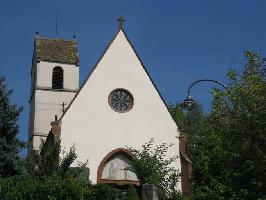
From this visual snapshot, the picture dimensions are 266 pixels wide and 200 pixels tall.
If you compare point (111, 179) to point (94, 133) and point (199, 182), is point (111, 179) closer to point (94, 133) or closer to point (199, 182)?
point (94, 133)

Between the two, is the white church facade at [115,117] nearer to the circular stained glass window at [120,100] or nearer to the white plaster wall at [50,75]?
the circular stained glass window at [120,100]

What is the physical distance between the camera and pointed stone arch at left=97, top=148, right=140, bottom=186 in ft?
105

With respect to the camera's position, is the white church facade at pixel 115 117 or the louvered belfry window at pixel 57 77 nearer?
the white church facade at pixel 115 117

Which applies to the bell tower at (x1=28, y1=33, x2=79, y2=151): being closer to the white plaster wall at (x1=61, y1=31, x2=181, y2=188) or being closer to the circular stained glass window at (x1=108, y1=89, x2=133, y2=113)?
the white plaster wall at (x1=61, y1=31, x2=181, y2=188)

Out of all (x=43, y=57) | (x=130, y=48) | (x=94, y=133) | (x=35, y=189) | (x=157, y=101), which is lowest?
(x=35, y=189)

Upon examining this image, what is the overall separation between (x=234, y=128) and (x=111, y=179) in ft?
47.8

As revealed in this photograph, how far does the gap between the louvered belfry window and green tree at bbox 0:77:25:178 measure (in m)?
18.7

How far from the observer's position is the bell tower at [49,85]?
44812 mm

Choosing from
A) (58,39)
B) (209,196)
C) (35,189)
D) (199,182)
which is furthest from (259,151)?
(58,39)

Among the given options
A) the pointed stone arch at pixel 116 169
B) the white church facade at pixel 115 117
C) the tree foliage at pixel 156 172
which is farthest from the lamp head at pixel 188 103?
the white church facade at pixel 115 117

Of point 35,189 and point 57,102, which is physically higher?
point 57,102

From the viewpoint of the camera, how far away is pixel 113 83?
34094 millimetres

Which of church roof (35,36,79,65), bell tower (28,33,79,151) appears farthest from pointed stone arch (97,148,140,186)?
church roof (35,36,79,65)

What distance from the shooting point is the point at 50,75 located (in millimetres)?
46000
